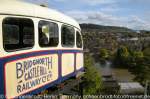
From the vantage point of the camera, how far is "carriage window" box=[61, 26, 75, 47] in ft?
37.3

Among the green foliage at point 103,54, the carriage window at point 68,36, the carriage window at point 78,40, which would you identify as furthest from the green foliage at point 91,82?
the green foliage at point 103,54

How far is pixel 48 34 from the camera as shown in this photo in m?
10.3

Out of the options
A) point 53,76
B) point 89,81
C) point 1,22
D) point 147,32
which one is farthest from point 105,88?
point 147,32

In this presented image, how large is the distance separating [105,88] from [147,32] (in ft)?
504

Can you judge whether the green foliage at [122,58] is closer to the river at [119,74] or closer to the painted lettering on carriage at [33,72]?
the river at [119,74]

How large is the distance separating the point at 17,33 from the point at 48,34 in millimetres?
1407

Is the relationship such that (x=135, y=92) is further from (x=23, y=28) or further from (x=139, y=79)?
(x=23, y=28)

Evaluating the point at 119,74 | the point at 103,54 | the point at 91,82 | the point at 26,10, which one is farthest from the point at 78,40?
the point at 103,54

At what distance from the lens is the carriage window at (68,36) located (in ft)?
37.3

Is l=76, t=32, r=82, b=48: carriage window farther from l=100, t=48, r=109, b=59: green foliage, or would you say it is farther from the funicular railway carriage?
l=100, t=48, r=109, b=59: green foliage

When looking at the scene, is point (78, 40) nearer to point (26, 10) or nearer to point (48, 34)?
point (48, 34)

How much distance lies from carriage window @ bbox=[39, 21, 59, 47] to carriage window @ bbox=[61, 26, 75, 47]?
1.93 feet

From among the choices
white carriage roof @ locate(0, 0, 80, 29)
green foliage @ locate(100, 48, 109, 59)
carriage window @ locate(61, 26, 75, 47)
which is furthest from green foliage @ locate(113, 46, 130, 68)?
white carriage roof @ locate(0, 0, 80, 29)

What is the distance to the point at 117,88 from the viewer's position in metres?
44.7
